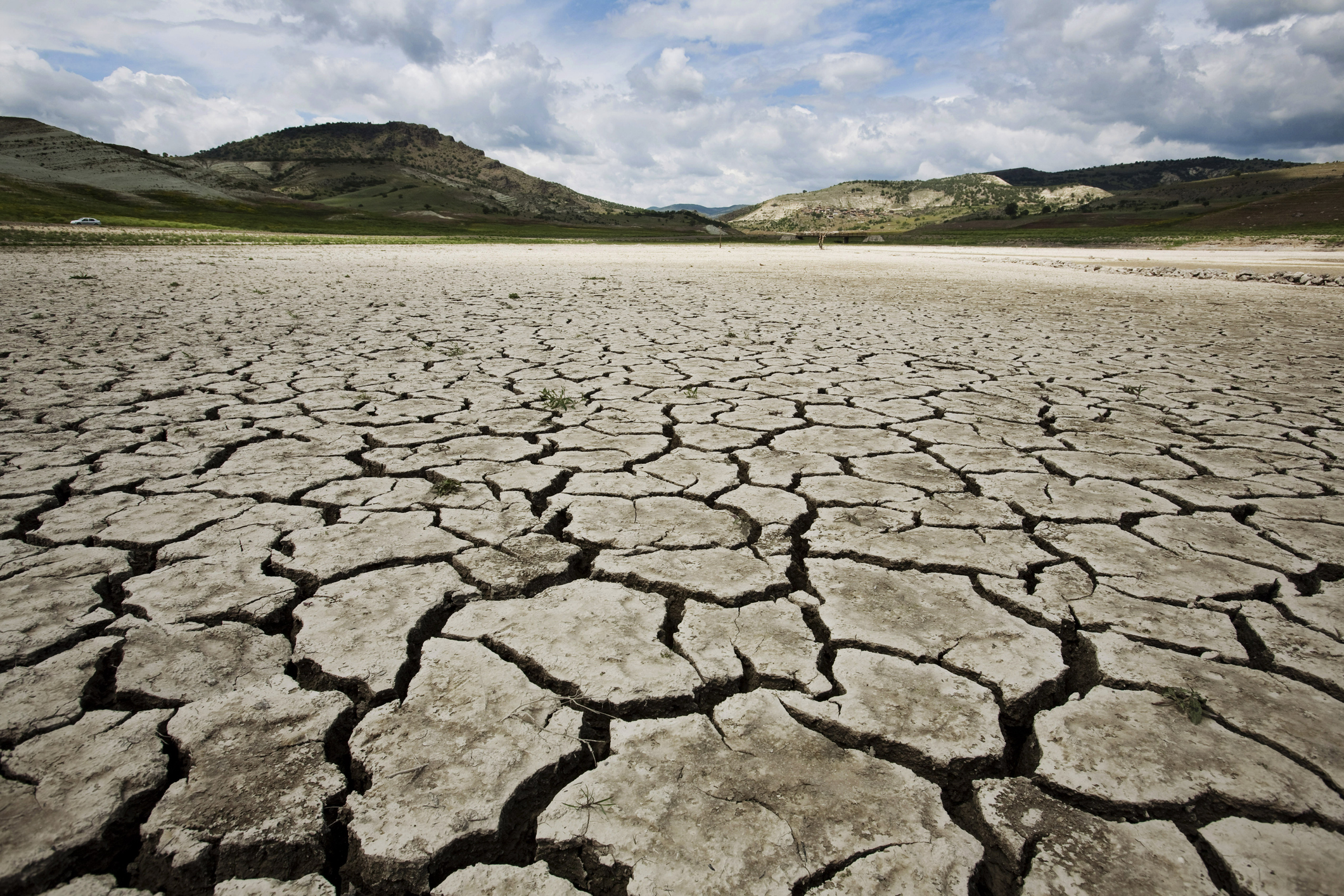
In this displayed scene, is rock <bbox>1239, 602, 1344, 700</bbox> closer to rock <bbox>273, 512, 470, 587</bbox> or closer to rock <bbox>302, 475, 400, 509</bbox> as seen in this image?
rock <bbox>273, 512, 470, 587</bbox>

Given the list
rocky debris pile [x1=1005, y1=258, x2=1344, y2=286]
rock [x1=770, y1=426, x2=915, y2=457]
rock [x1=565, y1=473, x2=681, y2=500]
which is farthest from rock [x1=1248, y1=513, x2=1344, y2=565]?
rocky debris pile [x1=1005, y1=258, x2=1344, y2=286]

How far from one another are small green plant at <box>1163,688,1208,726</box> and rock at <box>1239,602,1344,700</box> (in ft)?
0.81

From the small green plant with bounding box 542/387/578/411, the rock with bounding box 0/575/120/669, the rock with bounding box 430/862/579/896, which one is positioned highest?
the small green plant with bounding box 542/387/578/411

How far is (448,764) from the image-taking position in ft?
3.37

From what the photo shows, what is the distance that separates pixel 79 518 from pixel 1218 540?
3257mm

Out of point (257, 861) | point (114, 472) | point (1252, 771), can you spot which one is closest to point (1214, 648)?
point (1252, 771)

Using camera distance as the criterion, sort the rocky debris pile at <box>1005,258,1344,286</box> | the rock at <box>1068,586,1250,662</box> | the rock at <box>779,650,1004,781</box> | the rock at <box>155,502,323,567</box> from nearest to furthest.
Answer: the rock at <box>779,650,1004,781</box> < the rock at <box>1068,586,1250,662</box> < the rock at <box>155,502,323,567</box> < the rocky debris pile at <box>1005,258,1344,286</box>

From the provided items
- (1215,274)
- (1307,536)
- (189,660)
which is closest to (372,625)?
(189,660)

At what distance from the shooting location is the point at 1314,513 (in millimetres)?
1997

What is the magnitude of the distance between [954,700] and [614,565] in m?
0.84

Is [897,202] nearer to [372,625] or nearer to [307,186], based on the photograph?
[307,186]

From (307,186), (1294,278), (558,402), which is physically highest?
(307,186)

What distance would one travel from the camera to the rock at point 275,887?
835 millimetres

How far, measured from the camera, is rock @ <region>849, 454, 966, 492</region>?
221 cm
